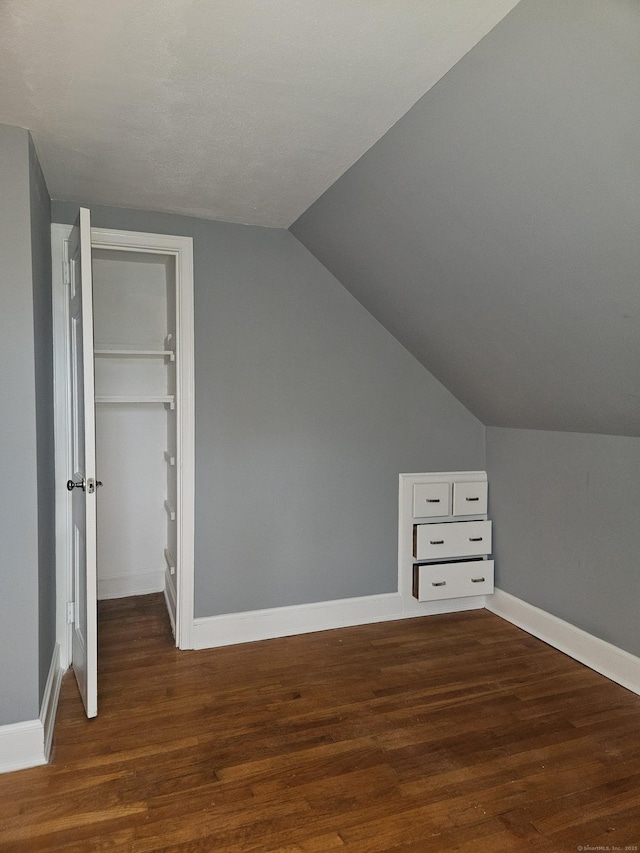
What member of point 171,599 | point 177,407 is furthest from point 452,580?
point 177,407

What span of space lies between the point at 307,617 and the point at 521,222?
2336mm

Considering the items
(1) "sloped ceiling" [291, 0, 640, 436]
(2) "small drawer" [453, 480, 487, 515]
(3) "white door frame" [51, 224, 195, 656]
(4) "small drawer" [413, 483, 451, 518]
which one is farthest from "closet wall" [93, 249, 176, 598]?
(2) "small drawer" [453, 480, 487, 515]

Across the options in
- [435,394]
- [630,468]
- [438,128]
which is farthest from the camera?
[435,394]

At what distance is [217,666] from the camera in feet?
9.35

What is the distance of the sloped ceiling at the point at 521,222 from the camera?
1477 mm

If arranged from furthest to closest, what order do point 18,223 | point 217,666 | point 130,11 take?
point 217,666 → point 18,223 → point 130,11

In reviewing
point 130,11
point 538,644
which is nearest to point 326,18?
point 130,11

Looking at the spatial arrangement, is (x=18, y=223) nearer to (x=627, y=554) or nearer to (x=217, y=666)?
(x=217, y=666)

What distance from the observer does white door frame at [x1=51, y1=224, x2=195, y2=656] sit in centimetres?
274

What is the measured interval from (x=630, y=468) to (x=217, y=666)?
7.20 ft

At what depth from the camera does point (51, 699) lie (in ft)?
7.82

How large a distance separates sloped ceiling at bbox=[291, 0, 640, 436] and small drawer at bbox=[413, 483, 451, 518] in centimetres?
60

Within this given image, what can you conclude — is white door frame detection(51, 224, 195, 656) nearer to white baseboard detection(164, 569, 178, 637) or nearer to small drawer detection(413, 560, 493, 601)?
white baseboard detection(164, 569, 178, 637)

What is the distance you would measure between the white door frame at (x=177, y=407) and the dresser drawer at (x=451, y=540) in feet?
4.41
